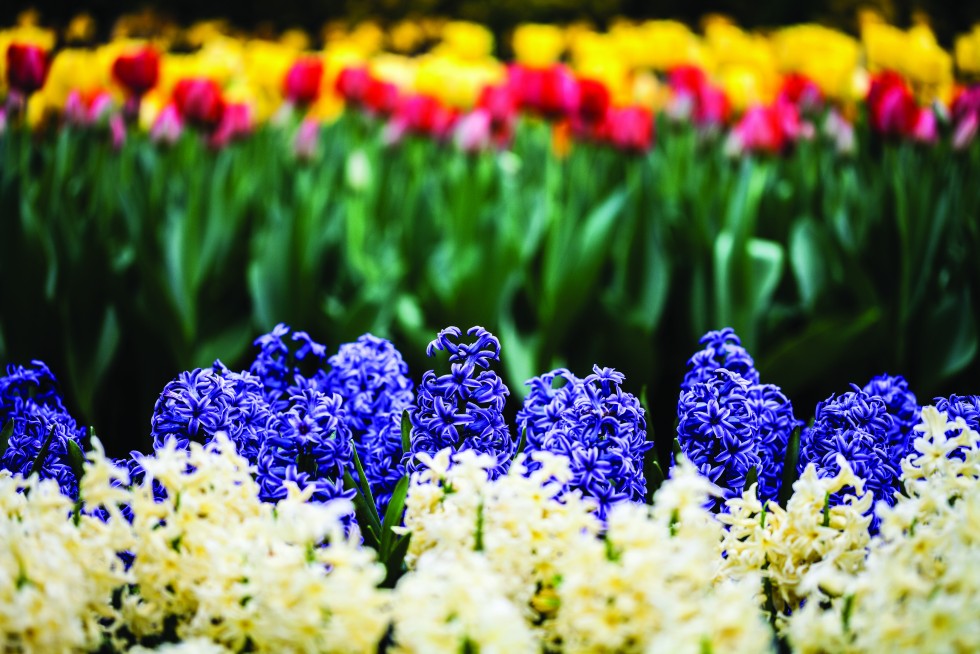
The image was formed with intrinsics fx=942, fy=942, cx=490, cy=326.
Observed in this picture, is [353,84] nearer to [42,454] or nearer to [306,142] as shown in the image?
[306,142]

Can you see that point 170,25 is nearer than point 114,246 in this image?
No

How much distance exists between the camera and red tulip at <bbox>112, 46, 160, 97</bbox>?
2914 millimetres

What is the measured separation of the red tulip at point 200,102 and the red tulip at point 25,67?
47cm

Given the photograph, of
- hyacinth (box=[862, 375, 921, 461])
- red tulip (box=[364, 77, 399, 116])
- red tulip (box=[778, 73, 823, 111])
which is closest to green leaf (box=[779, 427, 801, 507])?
hyacinth (box=[862, 375, 921, 461])

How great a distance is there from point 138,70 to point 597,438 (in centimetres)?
237

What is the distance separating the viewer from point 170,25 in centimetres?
747

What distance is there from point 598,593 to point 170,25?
758cm

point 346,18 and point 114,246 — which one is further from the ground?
point 346,18

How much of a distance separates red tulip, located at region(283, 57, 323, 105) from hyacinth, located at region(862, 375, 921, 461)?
274 cm

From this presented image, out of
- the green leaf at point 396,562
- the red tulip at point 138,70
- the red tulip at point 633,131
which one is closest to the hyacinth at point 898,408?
the green leaf at point 396,562

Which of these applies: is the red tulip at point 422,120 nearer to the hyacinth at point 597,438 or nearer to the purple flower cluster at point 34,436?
the purple flower cluster at point 34,436

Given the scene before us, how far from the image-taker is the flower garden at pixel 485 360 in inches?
34.3

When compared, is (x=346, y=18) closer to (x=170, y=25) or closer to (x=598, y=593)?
(x=170, y=25)

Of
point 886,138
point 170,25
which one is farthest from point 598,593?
point 170,25
